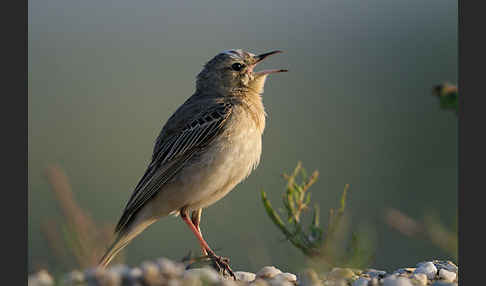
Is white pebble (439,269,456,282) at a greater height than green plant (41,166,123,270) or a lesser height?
lesser

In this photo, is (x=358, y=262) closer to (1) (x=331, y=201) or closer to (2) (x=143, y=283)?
(2) (x=143, y=283)

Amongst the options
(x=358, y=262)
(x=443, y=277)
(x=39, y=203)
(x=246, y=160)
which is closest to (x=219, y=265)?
(x=246, y=160)

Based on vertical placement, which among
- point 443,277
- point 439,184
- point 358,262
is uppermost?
point 358,262

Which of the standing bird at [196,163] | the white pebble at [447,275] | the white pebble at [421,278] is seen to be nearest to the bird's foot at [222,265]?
the standing bird at [196,163]

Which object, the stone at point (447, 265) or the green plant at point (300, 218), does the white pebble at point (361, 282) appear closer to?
the green plant at point (300, 218)

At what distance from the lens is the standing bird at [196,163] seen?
6043 millimetres

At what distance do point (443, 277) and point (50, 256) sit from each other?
3650 mm

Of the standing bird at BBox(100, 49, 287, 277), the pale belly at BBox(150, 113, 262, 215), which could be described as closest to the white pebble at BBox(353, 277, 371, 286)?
the standing bird at BBox(100, 49, 287, 277)

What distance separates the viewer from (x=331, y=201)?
40.7ft

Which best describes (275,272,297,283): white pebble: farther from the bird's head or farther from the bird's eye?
the bird's eye

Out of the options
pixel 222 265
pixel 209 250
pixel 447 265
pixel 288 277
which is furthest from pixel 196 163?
pixel 447 265

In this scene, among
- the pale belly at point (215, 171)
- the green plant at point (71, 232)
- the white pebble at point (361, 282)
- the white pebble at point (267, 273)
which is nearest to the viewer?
the green plant at point (71, 232)

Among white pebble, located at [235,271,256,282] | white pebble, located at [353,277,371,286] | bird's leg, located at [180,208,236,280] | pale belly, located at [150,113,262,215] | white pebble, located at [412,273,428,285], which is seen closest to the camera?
white pebble, located at [353,277,371,286]

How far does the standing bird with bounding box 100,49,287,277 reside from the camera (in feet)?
19.8
